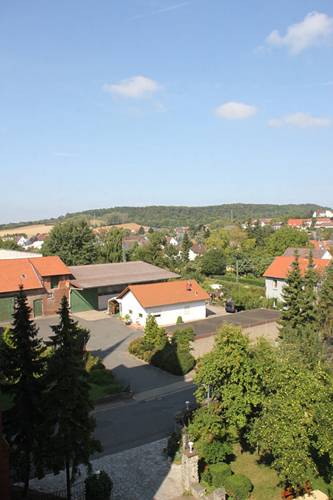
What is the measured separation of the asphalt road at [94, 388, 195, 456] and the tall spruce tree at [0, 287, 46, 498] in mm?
4773

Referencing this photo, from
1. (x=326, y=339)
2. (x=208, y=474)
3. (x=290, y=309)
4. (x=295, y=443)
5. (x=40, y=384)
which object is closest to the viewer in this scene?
(x=295, y=443)

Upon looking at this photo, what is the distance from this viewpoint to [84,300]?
154 ft

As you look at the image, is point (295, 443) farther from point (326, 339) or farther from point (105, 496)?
point (326, 339)

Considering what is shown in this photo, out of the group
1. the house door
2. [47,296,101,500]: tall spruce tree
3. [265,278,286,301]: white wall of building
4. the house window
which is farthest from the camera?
[265,278,286,301]: white wall of building

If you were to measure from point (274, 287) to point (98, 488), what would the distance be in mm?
41781

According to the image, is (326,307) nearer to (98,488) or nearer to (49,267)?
(98,488)

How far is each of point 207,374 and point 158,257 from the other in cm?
4631

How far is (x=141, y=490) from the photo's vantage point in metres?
16.8

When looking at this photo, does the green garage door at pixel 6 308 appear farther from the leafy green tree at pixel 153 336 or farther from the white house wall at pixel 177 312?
the leafy green tree at pixel 153 336

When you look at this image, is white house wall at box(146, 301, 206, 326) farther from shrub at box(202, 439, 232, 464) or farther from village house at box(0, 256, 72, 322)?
shrub at box(202, 439, 232, 464)

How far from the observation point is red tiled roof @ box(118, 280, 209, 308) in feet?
135

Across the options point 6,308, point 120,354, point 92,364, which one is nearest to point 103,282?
point 6,308

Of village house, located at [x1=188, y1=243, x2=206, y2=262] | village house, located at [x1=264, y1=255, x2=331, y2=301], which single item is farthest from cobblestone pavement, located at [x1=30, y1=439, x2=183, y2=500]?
village house, located at [x1=188, y1=243, x2=206, y2=262]

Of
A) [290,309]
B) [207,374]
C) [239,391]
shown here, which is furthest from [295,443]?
[290,309]
